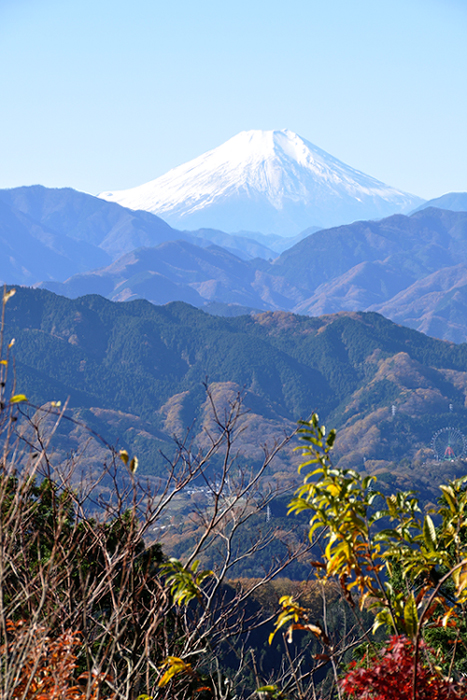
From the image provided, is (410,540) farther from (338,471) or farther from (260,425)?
(260,425)

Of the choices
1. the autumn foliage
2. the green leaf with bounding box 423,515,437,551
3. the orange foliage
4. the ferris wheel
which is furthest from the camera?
the ferris wheel

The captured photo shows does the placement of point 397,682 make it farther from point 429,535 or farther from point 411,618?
point 429,535

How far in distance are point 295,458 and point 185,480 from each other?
168041 mm

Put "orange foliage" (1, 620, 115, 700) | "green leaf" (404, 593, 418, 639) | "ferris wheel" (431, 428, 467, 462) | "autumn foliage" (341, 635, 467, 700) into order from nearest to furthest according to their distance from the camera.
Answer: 1. "green leaf" (404, 593, 418, 639)
2. "autumn foliage" (341, 635, 467, 700)
3. "orange foliage" (1, 620, 115, 700)
4. "ferris wheel" (431, 428, 467, 462)

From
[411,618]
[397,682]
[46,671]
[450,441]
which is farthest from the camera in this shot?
[450,441]

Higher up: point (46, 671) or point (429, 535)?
point (429, 535)

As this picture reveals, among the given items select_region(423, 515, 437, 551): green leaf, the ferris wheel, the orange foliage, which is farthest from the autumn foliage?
the ferris wheel

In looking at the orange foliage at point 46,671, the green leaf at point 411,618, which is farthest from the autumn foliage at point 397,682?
the orange foliage at point 46,671

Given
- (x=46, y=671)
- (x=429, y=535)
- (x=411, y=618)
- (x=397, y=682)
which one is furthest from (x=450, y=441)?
(x=411, y=618)

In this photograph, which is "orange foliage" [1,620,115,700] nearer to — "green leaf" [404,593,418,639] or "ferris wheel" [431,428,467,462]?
"green leaf" [404,593,418,639]

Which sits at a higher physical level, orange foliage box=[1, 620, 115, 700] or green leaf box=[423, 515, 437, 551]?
green leaf box=[423, 515, 437, 551]

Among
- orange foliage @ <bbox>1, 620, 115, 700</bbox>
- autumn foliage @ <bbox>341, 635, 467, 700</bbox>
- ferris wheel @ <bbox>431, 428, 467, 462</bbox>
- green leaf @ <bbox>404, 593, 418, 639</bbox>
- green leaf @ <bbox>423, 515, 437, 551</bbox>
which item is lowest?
ferris wheel @ <bbox>431, 428, 467, 462</bbox>

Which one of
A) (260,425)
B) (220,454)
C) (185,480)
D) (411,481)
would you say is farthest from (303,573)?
(185,480)

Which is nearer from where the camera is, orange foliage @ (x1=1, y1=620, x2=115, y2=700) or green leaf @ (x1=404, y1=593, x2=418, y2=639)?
green leaf @ (x1=404, y1=593, x2=418, y2=639)
